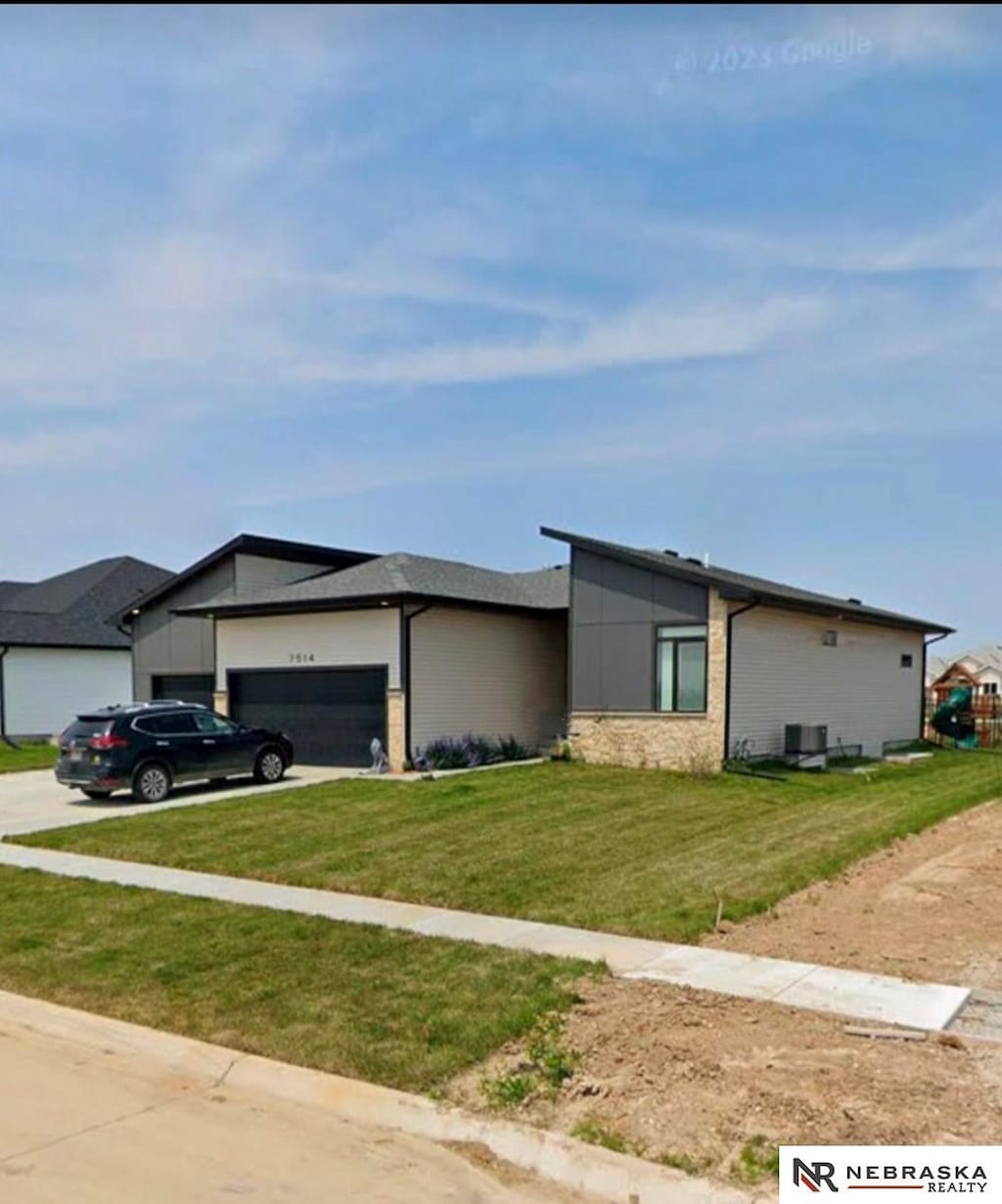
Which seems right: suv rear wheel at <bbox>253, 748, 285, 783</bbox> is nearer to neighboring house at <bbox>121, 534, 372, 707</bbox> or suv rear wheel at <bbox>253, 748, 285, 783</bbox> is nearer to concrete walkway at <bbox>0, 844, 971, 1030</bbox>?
neighboring house at <bbox>121, 534, 372, 707</bbox>

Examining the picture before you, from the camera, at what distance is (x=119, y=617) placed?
26.9 meters

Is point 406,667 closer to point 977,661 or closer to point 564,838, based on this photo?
point 564,838

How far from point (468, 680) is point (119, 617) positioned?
11.4m

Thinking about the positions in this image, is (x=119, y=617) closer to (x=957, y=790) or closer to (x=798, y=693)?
(x=798, y=693)

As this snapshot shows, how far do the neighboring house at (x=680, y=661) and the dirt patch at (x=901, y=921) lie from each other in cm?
721

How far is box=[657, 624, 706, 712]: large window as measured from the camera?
1858 cm

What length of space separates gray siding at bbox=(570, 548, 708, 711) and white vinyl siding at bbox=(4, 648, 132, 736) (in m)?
19.9

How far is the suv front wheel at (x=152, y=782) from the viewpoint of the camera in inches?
645

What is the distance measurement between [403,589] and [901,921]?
12489mm

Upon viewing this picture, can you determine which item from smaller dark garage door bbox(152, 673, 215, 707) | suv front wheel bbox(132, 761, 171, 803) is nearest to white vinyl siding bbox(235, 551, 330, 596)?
smaller dark garage door bbox(152, 673, 215, 707)

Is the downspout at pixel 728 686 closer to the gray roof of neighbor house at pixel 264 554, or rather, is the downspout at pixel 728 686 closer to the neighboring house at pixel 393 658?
the neighboring house at pixel 393 658

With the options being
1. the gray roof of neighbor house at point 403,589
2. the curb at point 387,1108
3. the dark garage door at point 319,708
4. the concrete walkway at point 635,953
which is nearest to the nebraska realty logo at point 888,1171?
the curb at point 387,1108

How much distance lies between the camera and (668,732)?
18766 millimetres

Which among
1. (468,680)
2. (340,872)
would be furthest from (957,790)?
(340,872)
